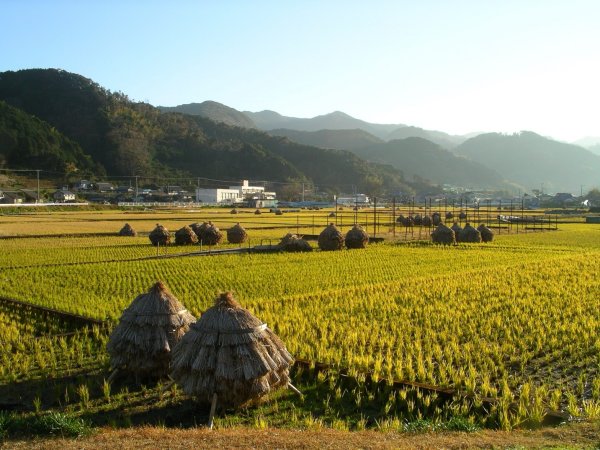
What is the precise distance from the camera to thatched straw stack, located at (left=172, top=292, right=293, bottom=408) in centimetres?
737

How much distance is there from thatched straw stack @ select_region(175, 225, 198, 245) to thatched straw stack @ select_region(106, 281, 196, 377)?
2229 cm

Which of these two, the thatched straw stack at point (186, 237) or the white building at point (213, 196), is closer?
the thatched straw stack at point (186, 237)

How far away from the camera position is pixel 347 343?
1049 centimetres

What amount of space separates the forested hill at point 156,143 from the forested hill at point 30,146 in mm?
7226

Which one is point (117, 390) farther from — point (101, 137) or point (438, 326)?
point (101, 137)

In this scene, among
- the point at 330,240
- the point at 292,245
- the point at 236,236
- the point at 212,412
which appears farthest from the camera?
the point at 236,236

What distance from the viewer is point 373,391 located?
26.5 feet

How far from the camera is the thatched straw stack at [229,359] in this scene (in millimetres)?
7371

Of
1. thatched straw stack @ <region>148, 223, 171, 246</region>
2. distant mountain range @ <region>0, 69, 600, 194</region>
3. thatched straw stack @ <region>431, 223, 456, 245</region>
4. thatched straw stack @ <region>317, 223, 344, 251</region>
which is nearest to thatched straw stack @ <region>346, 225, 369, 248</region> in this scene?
thatched straw stack @ <region>317, 223, 344, 251</region>

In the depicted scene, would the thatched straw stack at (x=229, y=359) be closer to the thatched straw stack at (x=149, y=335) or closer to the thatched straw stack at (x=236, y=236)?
the thatched straw stack at (x=149, y=335)

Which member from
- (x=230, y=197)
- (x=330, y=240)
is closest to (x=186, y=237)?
(x=330, y=240)

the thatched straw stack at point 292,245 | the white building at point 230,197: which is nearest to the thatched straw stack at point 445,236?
the thatched straw stack at point 292,245

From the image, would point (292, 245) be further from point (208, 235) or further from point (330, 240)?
point (208, 235)

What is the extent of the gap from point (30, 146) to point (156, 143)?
32.5m
